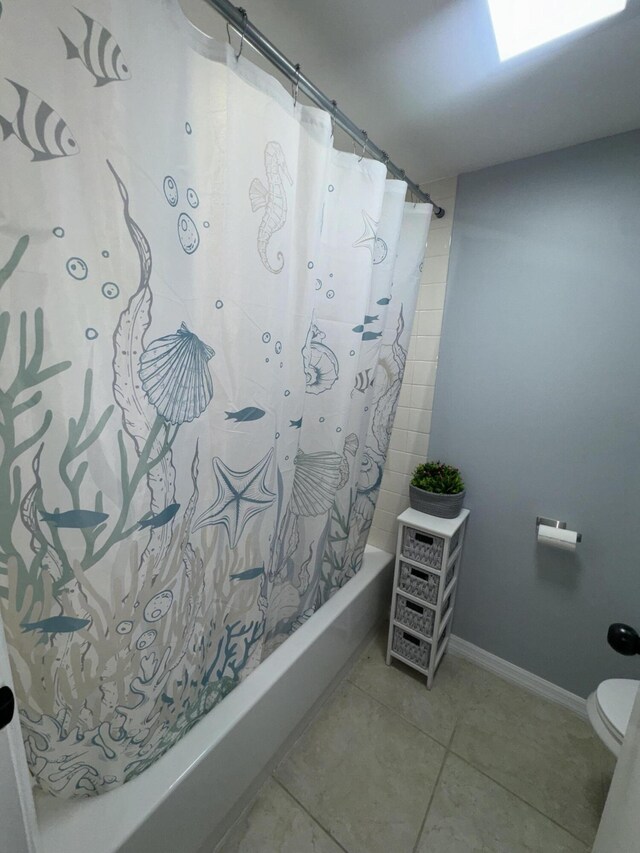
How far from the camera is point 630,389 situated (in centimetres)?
114

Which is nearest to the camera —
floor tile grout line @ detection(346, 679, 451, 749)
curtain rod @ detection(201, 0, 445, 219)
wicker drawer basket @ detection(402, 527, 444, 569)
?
curtain rod @ detection(201, 0, 445, 219)

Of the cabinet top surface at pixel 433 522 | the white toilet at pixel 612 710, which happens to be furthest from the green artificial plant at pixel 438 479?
the white toilet at pixel 612 710

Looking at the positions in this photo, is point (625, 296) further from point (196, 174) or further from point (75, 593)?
point (75, 593)

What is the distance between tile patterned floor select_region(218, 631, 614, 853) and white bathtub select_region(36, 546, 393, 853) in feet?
0.38

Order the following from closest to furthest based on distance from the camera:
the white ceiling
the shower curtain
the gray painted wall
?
the shower curtain
the white ceiling
the gray painted wall

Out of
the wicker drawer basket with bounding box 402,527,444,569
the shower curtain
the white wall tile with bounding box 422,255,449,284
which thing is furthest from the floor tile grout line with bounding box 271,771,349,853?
the white wall tile with bounding box 422,255,449,284

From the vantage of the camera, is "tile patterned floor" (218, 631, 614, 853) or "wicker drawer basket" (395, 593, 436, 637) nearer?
"tile patterned floor" (218, 631, 614, 853)

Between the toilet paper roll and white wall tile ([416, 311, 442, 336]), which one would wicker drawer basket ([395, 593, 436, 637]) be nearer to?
the toilet paper roll

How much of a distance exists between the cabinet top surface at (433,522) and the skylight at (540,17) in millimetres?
1455

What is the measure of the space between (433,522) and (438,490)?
14 cm

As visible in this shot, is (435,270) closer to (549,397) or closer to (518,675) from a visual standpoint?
(549,397)

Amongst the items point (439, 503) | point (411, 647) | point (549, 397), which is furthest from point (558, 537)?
point (411, 647)

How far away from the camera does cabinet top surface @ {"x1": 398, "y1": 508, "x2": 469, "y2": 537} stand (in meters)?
1.34

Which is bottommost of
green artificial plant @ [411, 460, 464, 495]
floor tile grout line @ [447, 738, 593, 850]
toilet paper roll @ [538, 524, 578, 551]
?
floor tile grout line @ [447, 738, 593, 850]
